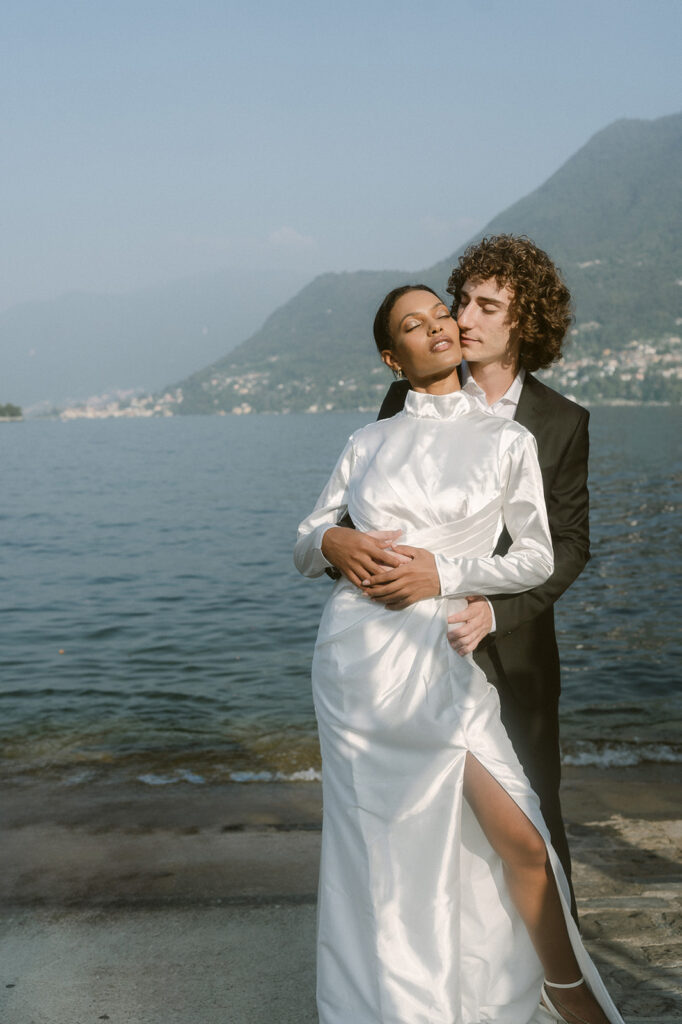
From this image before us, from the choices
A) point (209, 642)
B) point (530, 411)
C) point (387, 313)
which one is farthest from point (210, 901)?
point (209, 642)

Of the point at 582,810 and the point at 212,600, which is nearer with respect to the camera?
the point at 582,810

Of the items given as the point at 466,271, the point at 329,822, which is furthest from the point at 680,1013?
the point at 466,271

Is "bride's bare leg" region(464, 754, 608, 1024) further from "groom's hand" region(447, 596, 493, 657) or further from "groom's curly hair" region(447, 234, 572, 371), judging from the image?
"groom's curly hair" region(447, 234, 572, 371)

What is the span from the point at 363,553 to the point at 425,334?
597mm

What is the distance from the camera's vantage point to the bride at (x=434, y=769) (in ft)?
8.14

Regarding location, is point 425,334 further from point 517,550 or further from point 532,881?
point 532,881

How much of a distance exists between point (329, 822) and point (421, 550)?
74 cm

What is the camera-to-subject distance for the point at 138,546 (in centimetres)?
2261

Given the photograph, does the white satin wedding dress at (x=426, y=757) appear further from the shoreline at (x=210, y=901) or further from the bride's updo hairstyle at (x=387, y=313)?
the shoreline at (x=210, y=901)

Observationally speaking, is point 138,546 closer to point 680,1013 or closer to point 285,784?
point 285,784

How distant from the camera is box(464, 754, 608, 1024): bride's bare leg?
8.13 feet

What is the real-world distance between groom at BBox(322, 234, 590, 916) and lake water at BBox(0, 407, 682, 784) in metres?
4.56

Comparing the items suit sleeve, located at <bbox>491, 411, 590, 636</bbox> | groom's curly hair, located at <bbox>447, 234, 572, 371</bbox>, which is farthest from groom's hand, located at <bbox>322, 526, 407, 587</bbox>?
groom's curly hair, located at <bbox>447, 234, 572, 371</bbox>

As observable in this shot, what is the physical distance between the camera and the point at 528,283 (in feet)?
9.61
